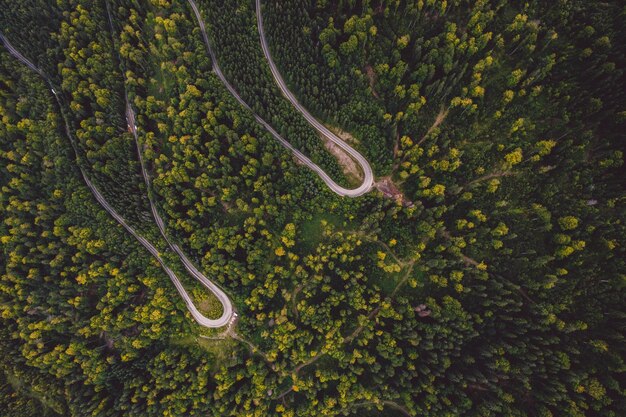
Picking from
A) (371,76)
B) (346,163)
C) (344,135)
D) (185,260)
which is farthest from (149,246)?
(371,76)

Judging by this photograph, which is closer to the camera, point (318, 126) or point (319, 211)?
point (319, 211)

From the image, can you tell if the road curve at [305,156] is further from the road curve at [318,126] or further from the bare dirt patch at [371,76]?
the bare dirt patch at [371,76]

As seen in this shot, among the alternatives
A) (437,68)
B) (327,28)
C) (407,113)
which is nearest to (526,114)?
(437,68)

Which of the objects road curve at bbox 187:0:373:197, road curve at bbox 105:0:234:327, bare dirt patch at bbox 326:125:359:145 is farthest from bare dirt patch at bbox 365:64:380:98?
road curve at bbox 105:0:234:327

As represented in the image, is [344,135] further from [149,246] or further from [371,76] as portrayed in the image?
[149,246]

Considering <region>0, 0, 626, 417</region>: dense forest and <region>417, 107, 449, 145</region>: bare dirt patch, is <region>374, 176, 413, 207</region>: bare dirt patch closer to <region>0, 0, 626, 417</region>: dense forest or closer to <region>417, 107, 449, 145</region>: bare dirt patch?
<region>0, 0, 626, 417</region>: dense forest

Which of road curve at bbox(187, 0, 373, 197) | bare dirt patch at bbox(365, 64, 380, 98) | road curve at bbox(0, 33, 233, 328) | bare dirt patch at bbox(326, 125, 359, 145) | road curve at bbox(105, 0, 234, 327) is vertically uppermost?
bare dirt patch at bbox(365, 64, 380, 98)

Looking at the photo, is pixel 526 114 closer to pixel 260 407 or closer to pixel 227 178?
pixel 227 178
